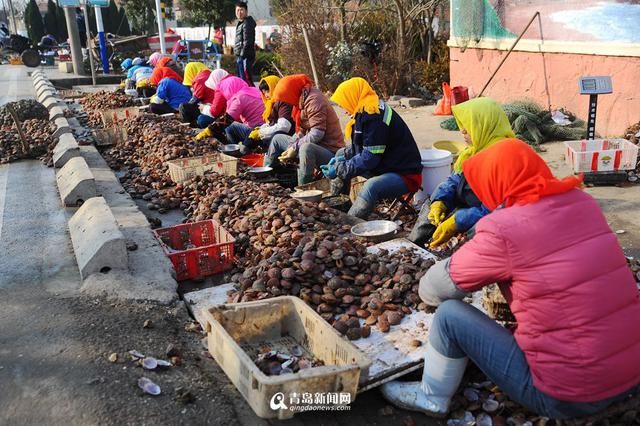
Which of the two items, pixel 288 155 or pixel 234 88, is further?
pixel 234 88

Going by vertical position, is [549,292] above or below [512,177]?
below

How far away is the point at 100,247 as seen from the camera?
12.4ft

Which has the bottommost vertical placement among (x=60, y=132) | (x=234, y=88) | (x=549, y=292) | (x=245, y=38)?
(x=60, y=132)

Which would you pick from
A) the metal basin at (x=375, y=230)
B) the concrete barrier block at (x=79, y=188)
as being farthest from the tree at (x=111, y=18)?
the metal basin at (x=375, y=230)

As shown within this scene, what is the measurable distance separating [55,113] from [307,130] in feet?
20.2

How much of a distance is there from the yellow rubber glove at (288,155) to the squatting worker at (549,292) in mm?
3781

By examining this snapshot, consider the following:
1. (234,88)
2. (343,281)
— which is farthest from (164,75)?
(343,281)

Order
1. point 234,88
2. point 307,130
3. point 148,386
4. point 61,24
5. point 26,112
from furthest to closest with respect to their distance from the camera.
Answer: point 61,24
point 26,112
point 234,88
point 307,130
point 148,386

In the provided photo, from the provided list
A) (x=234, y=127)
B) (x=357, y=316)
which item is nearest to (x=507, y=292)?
(x=357, y=316)

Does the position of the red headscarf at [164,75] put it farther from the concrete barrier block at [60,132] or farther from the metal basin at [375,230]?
the metal basin at [375,230]

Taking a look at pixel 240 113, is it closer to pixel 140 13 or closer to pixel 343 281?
pixel 343 281

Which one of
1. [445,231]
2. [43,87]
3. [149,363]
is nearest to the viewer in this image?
[149,363]

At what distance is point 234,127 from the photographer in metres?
7.69

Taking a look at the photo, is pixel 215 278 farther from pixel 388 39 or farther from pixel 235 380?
pixel 388 39
